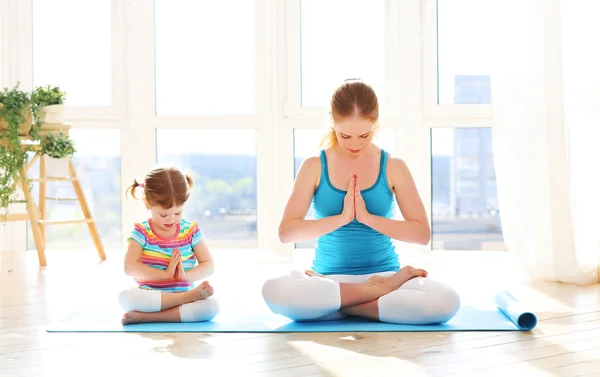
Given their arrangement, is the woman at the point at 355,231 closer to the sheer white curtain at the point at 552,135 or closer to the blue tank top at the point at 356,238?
the blue tank top at the point at 356,238

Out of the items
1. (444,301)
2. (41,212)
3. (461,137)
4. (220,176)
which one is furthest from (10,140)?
(444,301)

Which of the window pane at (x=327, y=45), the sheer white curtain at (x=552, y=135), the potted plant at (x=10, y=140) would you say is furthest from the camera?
the window pane at (x=327, y=45)

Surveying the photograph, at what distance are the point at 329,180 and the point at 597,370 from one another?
1.00 metres

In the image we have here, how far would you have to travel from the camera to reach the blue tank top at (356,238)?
250cm

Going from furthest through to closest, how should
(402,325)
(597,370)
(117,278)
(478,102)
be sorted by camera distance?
(478,102) → (117,278) → (402,325) → (597,370)

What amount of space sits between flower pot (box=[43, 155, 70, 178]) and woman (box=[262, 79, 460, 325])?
1.74 meters

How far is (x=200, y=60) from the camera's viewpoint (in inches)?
174

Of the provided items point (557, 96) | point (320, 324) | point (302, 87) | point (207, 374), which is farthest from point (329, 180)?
point (302, 87)

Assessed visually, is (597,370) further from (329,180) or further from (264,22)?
(264,22)

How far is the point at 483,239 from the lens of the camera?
13.9 ft

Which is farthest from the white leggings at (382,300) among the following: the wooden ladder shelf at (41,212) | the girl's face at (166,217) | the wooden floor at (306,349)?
the wooden ladder shelf at (41,212)

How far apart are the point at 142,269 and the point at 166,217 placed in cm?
16

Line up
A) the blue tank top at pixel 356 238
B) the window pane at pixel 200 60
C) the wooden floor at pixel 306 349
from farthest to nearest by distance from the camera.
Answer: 1. the window pane at pixel 200 60
2. the blue tank top at pixel 356 238
3. the wooden floor at pixel 306 349

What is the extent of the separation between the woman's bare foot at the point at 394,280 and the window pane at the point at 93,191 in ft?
7.68
